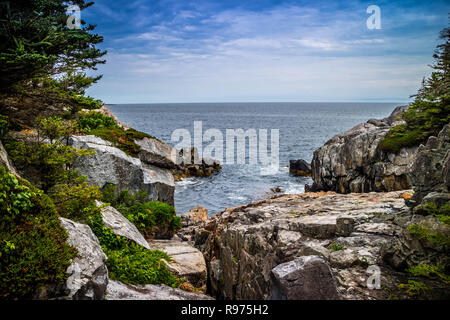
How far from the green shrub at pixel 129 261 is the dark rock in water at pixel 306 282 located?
422 centimetres

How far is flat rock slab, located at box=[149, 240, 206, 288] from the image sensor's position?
938 centimetres

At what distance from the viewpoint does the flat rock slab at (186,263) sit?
30.8 ft

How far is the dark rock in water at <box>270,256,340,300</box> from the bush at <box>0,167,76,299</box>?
11.5 ft

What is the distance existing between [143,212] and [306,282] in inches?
358

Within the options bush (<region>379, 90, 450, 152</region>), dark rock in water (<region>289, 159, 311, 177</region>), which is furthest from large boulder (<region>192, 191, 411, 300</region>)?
dark rock in water (<region>289, 159, 311, 177</region>)

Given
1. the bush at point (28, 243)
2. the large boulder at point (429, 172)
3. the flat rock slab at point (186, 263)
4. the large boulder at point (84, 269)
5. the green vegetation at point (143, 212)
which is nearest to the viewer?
the bush at point (28, 243)

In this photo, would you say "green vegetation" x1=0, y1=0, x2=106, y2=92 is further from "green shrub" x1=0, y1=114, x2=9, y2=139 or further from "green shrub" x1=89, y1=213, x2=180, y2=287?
"green shrub" x1=89, y1=213, x2=180, y2=287

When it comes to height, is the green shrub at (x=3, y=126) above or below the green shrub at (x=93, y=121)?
below

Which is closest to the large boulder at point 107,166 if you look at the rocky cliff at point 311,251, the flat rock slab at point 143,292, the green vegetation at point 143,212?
the green vegetation at point 143,212

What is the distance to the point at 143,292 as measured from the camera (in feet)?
22.4

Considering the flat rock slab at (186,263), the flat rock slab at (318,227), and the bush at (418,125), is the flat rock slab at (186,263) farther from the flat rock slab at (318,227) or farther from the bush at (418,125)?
the bush at (418,125)
